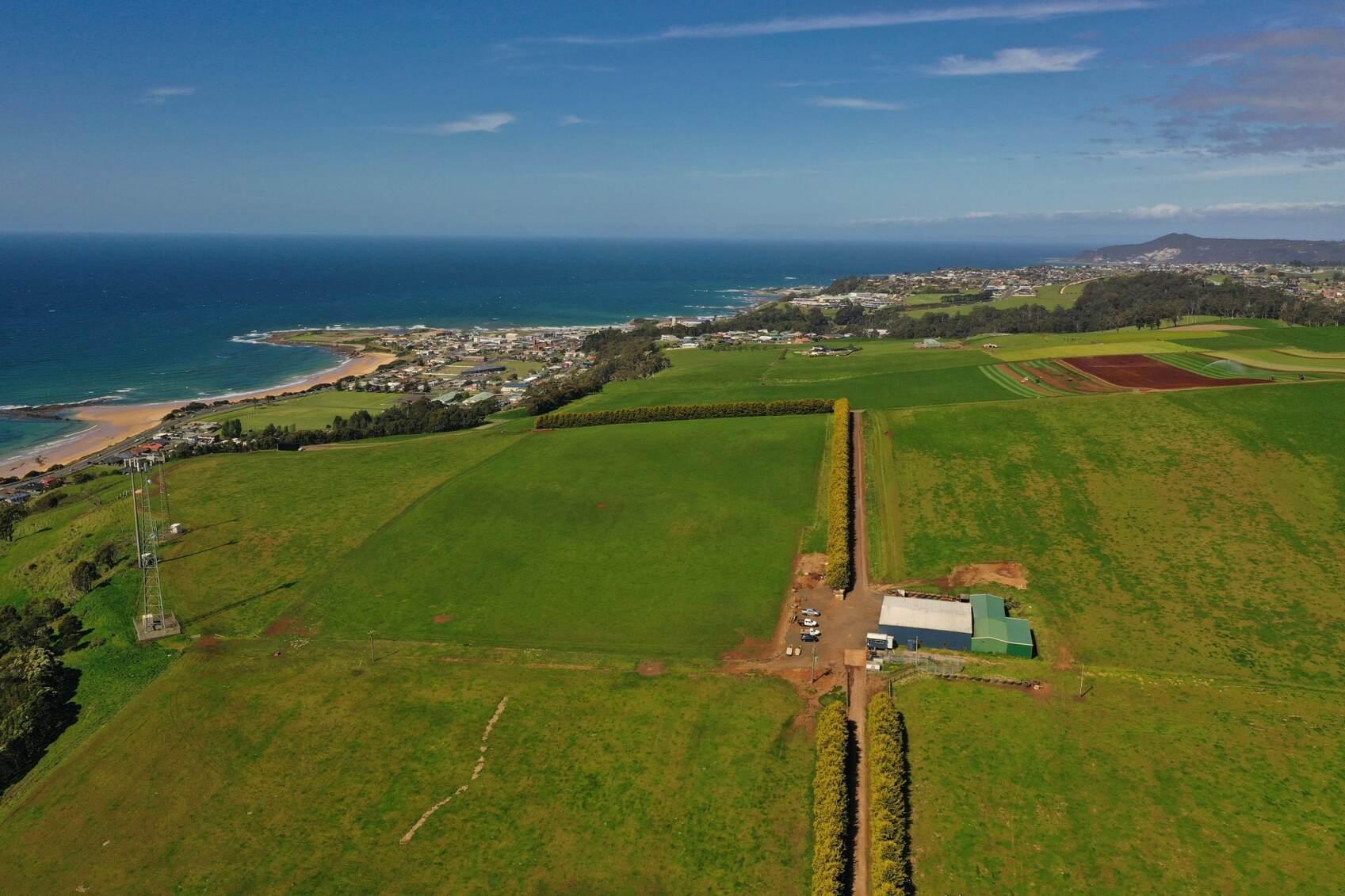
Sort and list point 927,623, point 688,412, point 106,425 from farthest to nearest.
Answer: point 106,425 < point 688,412 < point 927,623

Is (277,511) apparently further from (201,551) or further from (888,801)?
(888,801)

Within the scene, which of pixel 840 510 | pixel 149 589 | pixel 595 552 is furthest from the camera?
pixel 595 552

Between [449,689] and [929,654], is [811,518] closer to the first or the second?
[929,654]

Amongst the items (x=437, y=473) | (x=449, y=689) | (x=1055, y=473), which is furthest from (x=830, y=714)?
(x=437, y=473)

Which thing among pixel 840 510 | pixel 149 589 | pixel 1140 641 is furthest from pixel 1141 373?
pixel 149 589

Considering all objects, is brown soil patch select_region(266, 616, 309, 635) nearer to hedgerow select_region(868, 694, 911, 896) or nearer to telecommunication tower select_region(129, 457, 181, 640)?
telecommunication tower select_region(129, 457, 181, 640)
